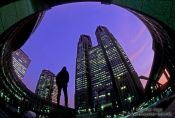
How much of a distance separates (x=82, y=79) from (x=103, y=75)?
43.2 ft

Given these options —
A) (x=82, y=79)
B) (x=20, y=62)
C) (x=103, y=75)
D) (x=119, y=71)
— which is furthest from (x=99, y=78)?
(x=20, y=62)

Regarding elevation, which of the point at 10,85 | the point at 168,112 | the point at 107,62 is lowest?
the point at 168,112

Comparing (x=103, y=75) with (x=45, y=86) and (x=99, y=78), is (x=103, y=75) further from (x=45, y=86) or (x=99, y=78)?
(x=45, y=86)

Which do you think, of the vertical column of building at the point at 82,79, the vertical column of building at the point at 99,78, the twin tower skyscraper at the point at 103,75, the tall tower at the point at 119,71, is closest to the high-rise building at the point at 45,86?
the vertical column of building at the point at 82,79

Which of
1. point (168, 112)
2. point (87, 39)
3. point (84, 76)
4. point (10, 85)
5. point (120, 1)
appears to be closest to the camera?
point (168, 112)

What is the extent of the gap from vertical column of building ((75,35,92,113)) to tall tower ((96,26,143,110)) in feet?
43.8

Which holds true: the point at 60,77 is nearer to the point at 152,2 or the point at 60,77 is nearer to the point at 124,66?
the point at 152,2

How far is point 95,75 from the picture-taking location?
5704 inches

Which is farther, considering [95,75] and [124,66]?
[95,75]

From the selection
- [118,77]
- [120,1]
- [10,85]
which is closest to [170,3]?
[120,1]

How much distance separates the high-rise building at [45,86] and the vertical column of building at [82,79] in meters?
22.4

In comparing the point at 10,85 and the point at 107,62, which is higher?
the point at 107,62

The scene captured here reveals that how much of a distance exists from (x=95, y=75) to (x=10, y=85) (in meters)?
115

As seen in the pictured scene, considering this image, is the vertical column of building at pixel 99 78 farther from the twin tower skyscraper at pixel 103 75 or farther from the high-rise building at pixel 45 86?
the high-rise building at pixel 45 86
